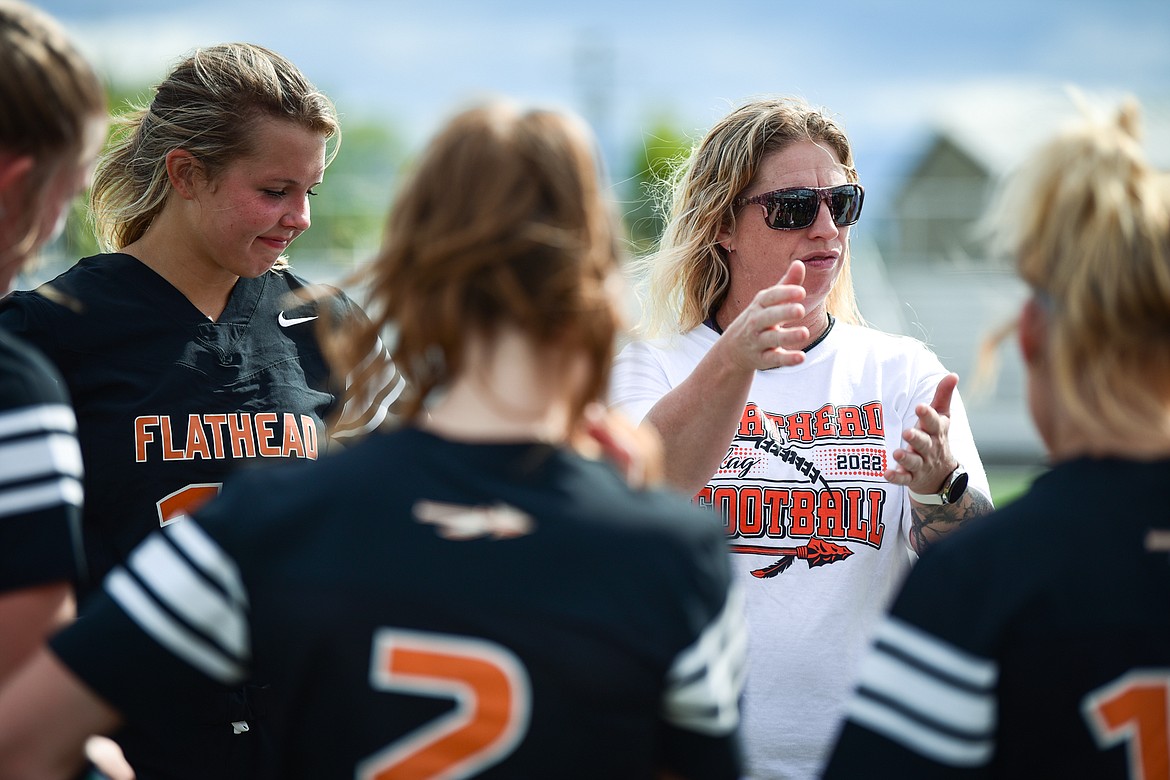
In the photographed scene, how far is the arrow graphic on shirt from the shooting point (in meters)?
2.75

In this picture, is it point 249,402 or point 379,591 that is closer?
point 379,591

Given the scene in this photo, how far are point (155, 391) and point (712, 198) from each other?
1.53 meters

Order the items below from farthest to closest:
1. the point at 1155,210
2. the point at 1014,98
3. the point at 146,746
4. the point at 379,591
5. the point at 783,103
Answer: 1. the point at 1014,98
2. the point at 783,103
3. the point at 146,746
4. the point at 1155,210
5. the point at 379,591

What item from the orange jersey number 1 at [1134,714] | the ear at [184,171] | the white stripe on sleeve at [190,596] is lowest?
the orange jersey number 1 at [1134,714]

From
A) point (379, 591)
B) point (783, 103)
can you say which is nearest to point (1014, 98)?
point (783, 103)

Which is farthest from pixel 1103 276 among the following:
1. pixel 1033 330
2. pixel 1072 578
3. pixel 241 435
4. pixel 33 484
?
pixel 241 435

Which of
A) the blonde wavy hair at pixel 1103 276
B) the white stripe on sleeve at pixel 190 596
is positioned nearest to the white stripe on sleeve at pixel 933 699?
the blonde wavy hair at pixel 1103 276

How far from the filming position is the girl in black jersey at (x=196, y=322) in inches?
101

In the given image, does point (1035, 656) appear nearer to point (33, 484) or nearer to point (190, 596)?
point (190, 596)

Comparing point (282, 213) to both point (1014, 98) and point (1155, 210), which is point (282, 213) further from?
point (1014, 98)

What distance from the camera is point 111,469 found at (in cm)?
255

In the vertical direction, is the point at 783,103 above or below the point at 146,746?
above

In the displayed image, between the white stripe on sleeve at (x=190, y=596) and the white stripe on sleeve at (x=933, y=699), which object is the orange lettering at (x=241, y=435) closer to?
the white stripe on sleeve at (x=190, y=596)

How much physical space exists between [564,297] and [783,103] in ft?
6.22
